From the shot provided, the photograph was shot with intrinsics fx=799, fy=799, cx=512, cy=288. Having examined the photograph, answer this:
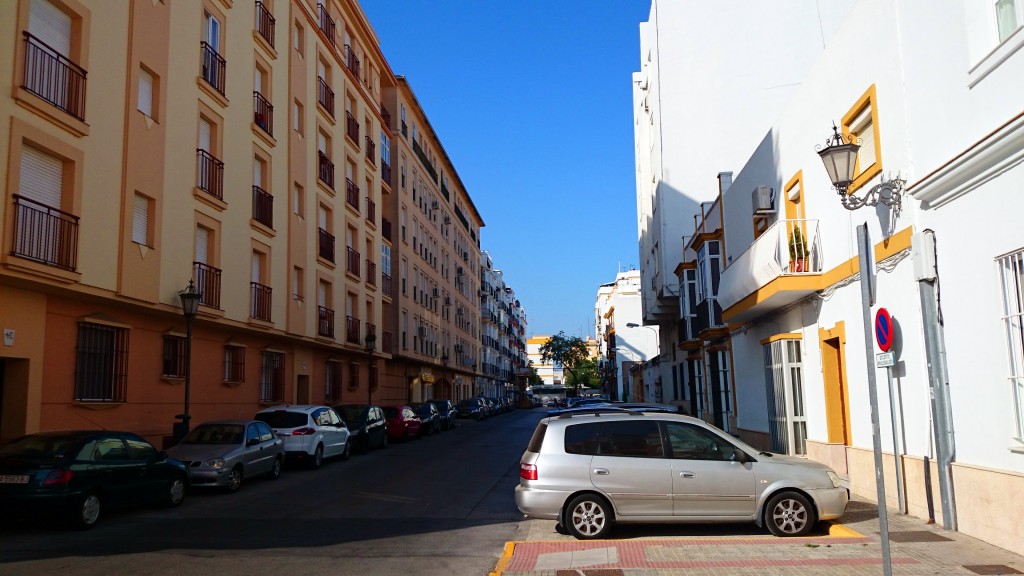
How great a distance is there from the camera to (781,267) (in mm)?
14695

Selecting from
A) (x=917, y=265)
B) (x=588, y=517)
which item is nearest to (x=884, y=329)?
(x=917, y=265)

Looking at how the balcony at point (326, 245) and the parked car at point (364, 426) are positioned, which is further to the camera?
the balcony at point (326, 245)

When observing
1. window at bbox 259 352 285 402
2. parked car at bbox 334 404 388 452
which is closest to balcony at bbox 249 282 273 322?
window at bbox 259 352 285 402

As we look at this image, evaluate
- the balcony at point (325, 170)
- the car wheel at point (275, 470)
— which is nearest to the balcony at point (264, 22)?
the balcony at point (325, 170)

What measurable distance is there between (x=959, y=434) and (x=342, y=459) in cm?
1684

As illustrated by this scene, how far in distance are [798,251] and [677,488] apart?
21.9ft

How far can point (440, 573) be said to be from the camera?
8.43 meters

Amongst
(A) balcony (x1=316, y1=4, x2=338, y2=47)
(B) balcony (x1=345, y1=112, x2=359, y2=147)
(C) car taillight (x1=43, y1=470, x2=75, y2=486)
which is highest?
(A) balcony (x1=316, y1=4, x2=338, y2=47)

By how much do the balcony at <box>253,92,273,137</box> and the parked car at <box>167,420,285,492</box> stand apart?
447 inches

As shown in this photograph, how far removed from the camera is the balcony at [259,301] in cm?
2380

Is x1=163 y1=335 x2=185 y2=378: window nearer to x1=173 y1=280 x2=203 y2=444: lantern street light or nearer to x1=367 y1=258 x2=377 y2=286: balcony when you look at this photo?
x1=173 y1=280 x2=203 y2=444: lantern street light

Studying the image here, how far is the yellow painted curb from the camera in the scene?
8.30 m

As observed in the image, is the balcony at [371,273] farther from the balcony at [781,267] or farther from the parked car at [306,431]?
the balcony at [781,267]

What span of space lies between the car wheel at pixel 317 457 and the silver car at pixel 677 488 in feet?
36.0
